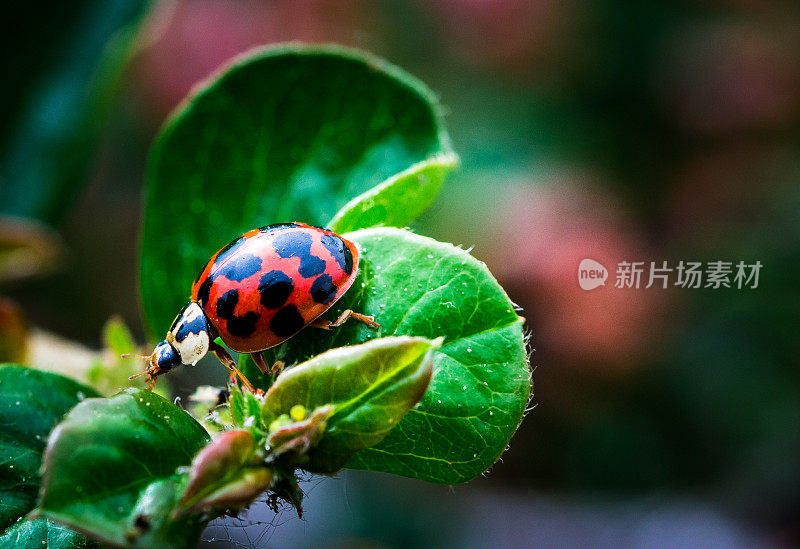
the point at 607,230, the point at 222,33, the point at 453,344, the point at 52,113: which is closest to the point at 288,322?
the point at 453,344

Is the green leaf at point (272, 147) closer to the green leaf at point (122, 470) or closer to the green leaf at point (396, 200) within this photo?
the green leaf at point (396, 200)

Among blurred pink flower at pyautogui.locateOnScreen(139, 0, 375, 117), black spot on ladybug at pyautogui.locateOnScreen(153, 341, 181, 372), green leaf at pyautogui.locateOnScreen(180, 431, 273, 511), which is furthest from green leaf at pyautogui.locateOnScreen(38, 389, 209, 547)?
blurred pink flower at pyautogui.locateOnScreen(139, 0, 375, 117)

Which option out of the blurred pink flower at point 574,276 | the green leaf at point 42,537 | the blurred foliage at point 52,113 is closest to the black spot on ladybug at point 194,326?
the green leaf at point 42,537

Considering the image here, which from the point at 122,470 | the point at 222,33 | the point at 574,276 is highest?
the point at 222,33

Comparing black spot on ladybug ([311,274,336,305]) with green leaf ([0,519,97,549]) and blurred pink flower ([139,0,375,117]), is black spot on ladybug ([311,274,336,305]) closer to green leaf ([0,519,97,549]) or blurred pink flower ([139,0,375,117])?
green leaf ([0,519,97,549])

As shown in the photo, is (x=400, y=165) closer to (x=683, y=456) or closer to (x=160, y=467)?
(x=160, y=467)

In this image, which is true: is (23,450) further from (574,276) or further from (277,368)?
(574,276)
